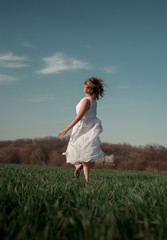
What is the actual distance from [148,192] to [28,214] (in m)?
1.87

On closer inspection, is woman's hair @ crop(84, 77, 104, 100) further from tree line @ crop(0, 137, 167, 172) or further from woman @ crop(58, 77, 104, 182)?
tree line @ crop(0, 137, 167, 172)

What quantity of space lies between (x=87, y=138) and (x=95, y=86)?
39.3 inches

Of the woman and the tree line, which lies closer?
the woman

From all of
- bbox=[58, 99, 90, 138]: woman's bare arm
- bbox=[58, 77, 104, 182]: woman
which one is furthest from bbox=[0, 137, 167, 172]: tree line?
bbox=[58, 99, 90, 138]: woman's bare arm

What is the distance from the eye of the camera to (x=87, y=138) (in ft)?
15.2

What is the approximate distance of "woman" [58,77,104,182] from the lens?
14.9ft

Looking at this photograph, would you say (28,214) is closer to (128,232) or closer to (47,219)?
(47,219)

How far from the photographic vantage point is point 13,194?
252cm

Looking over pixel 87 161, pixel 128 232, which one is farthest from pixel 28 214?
pixel 87 161

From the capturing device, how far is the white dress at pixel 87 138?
4.57 m

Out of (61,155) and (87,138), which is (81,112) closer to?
(87,138)

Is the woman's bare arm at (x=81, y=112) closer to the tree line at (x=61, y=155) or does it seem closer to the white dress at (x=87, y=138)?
the white dress at (x=87, y=138)

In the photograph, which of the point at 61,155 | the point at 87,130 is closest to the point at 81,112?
the point at 87,130

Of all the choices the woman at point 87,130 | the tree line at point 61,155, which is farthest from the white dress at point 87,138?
the tree line at point 61,155
